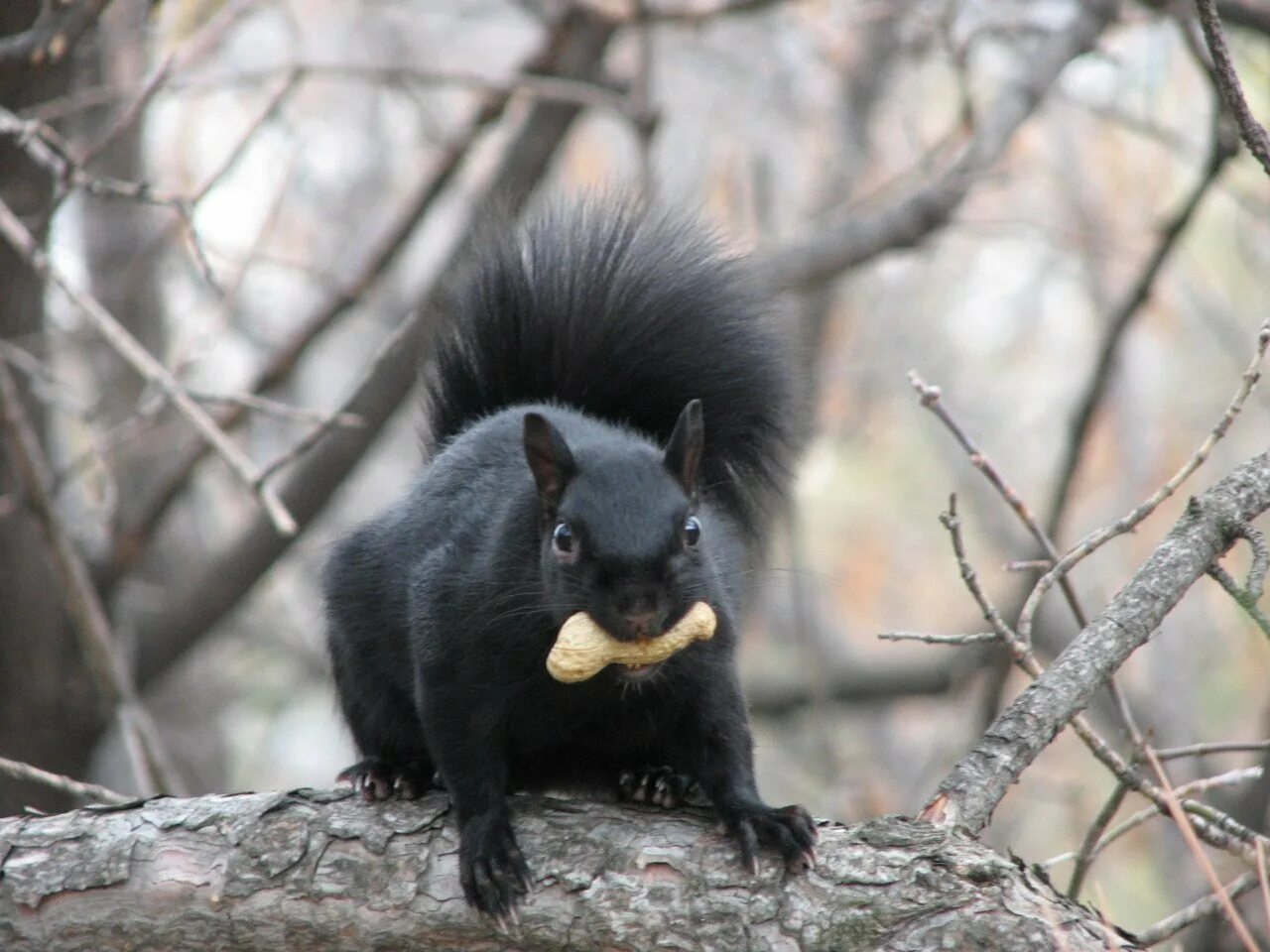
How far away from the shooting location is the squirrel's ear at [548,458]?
89.7 inches

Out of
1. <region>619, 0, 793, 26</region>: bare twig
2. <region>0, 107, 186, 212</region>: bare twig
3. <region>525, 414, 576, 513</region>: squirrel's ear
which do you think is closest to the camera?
<region>525, 414, 576, 513</region>: squirrel's ear

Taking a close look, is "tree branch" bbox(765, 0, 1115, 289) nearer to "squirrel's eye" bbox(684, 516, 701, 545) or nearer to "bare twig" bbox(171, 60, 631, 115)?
"bare twig" bbox(171, 60, 631, 115)

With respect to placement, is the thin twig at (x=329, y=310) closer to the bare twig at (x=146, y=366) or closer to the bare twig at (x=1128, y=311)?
the bare twig at (x=146, y=366)

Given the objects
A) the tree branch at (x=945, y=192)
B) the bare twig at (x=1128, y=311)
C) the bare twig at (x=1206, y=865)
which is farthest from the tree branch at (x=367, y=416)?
the bare twig at (x=1206, y=865)

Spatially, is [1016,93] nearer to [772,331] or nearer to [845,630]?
[772,331]

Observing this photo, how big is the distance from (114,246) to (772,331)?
3905 mm

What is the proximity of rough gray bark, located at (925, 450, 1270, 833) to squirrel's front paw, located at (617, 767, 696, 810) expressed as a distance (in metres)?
0.52

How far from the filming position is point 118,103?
16.8 ft

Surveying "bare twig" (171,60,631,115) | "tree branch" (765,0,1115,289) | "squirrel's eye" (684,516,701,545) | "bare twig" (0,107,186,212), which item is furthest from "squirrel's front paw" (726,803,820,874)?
"tree branch" (765,0,1115,289)

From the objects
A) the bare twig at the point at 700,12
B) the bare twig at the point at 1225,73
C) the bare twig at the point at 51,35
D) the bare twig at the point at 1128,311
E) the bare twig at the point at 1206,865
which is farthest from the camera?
the bare twig at the point at 700,12

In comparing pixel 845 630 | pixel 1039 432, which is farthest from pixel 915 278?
pixel 845 630

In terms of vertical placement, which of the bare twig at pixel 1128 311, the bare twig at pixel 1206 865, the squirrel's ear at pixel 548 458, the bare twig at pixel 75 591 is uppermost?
the bare twig at pixel 1128 311

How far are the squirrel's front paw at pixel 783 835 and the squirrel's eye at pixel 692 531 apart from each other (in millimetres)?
401

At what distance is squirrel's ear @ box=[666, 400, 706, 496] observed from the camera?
2312mm
